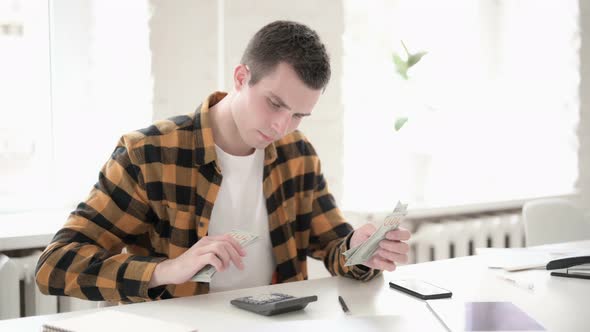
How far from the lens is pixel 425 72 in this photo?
144 inches

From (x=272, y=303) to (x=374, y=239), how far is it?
365mm

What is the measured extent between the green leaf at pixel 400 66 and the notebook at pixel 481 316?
6.49 feet

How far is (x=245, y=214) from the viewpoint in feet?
6.14

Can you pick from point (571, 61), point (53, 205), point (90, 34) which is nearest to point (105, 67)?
point (90, 34)

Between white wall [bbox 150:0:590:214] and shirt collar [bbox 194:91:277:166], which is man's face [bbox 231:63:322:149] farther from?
white wall [bbox 150:0:590:214]

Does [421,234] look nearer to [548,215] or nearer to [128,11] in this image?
[548,215]

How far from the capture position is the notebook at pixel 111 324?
4.02ft

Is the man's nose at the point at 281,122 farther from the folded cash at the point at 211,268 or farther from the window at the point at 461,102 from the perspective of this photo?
the window at the point at 461,102

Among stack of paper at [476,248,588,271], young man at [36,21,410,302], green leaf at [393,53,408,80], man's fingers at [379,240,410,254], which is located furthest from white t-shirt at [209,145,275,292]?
green leaf at [393,53,408,80]

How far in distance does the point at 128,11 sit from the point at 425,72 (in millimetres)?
1690

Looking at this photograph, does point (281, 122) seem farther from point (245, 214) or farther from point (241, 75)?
point (245, 214)

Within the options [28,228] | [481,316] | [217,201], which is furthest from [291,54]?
[28,228]

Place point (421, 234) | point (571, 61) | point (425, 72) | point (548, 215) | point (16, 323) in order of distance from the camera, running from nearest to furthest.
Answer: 1. point (16, 323)
2. point (548, 215)
3. point (421, 234)
4. point (425, 72)
5. point (571, 61)

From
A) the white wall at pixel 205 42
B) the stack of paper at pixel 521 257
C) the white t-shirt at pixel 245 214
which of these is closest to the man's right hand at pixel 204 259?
the white t-shirt at pixel 245 214
